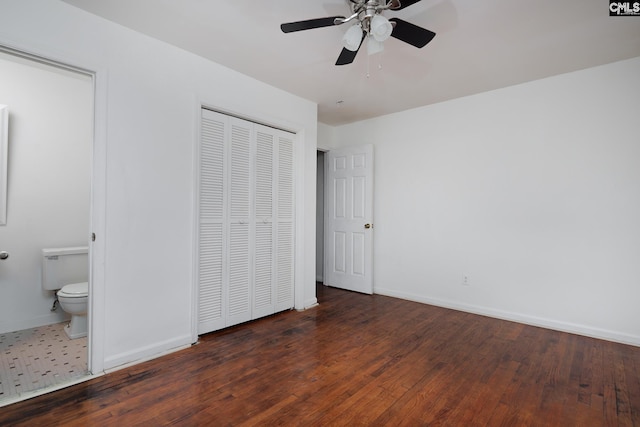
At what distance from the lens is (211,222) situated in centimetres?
294

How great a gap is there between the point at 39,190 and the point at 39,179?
11 cm

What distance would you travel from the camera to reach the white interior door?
443cm

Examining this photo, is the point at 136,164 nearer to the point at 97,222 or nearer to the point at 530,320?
the point at 97,222

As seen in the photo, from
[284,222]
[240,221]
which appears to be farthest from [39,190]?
[284,222]

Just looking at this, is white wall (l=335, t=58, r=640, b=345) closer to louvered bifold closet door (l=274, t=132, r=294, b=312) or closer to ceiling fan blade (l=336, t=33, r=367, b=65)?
louvered bifold closet door (l=274, t=132, r=294, b=312)

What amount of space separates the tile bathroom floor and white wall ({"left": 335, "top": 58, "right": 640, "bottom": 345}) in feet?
11.3

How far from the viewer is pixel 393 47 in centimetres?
259

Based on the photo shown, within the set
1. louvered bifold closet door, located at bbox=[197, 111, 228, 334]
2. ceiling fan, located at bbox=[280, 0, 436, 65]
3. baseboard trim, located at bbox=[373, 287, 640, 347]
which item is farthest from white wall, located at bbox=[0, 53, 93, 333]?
baseboard trim, located at bbox=[373, 287, 640, 347]

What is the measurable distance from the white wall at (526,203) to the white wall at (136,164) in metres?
2.63

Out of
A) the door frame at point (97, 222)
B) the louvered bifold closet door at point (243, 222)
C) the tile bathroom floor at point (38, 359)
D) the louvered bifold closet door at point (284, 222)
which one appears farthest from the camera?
the louvered bifold closet door at point (284, 222)

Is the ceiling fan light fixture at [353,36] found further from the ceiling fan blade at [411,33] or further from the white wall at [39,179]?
the white wall at [39,179]

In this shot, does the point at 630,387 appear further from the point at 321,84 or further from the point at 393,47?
the point at 321,84

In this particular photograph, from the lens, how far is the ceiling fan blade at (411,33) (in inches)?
71.2

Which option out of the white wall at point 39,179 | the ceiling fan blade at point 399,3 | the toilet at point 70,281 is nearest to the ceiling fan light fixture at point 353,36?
the ceiling fan blade at point 399,3
